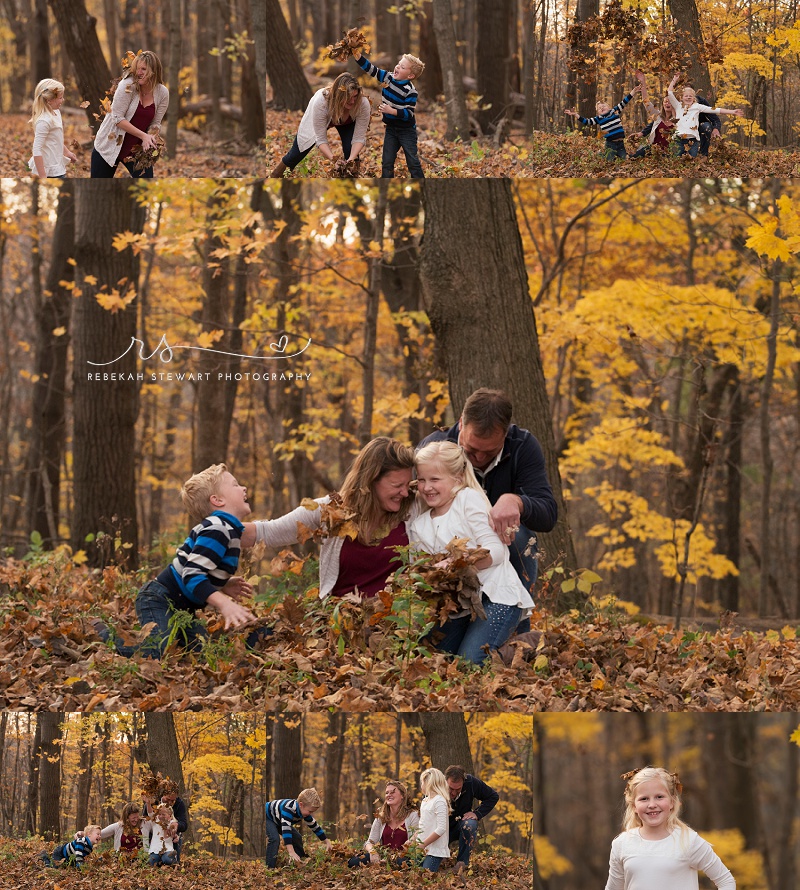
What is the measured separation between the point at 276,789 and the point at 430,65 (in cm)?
677

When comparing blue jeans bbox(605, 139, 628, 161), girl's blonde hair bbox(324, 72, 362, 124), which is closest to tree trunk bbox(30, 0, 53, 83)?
girl's blonde hair bbox(324, 72, 362, 124)

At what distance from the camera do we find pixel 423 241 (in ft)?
29.8

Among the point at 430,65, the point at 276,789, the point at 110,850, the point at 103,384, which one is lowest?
the point at 110,850

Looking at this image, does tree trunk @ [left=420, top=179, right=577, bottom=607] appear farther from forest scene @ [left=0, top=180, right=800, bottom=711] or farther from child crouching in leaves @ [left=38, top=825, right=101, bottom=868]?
child crouching in leaves @ [left=38, top=825, right=101, bottom=868]

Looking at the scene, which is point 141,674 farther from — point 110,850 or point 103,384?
point 103,384

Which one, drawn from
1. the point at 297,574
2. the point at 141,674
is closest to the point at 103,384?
the point at 297,574

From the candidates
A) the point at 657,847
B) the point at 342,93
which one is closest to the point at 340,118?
the point at 342,93

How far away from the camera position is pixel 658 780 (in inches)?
222

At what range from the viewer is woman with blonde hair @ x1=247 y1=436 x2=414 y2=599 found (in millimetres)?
6027

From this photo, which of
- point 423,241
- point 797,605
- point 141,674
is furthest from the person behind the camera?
point 797,605

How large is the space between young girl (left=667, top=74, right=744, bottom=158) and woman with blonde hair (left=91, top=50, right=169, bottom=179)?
4.92 meters

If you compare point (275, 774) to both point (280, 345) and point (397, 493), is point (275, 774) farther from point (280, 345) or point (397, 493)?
point (280, 345)

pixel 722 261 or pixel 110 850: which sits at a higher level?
pixel 722 261

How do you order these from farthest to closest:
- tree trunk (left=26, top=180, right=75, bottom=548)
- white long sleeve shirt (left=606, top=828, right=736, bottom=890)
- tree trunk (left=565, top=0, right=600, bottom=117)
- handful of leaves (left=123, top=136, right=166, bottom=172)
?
1. tree trunk (left=26, top=180, right=75, bottom=548)
2. handful of leaves (left=123, top=136, right=166, bottom=172)
3. tree trunk (left=565, top=0, right=600, bottom=117)
4. white long sleeve shirt (left=606, top=828, right=736, bottom=890)
